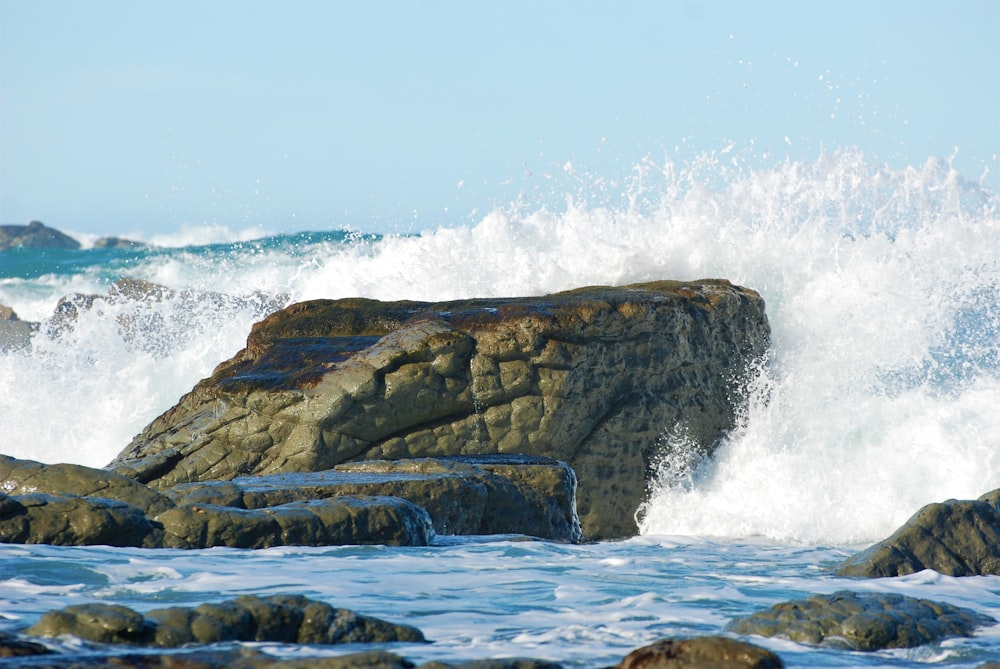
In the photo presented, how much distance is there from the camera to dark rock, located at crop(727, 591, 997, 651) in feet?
14.6

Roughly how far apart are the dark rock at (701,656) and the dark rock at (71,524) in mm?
2986

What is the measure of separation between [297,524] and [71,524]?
1.10m

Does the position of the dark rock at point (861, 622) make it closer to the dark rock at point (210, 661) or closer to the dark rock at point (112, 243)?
the dark rock at point (210, 661)

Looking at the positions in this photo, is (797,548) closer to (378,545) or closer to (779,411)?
(779,411)

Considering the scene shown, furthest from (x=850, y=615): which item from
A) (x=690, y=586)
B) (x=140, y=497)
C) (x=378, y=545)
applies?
(x=140, y=497)

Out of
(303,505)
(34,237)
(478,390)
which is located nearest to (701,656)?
(303,505)

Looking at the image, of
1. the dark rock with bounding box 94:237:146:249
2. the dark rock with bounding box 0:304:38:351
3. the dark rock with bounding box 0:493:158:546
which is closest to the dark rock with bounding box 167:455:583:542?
the dark rock with bounding box 0:493:158:546

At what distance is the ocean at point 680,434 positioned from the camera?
4.95 metres

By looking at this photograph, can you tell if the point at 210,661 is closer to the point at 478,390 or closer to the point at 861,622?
the point at 861,622

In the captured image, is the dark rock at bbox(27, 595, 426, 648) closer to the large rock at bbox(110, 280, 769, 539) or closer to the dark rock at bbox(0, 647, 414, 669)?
the dark rock at bbox(0, 647, 414, 669)

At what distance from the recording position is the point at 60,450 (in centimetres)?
1259

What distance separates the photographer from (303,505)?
636 centimetres

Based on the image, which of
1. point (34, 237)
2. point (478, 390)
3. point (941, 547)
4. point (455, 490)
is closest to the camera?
point (941, 547)

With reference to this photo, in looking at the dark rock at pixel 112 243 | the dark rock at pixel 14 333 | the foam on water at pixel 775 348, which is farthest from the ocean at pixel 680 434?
the dark rock at pixel 112 243
